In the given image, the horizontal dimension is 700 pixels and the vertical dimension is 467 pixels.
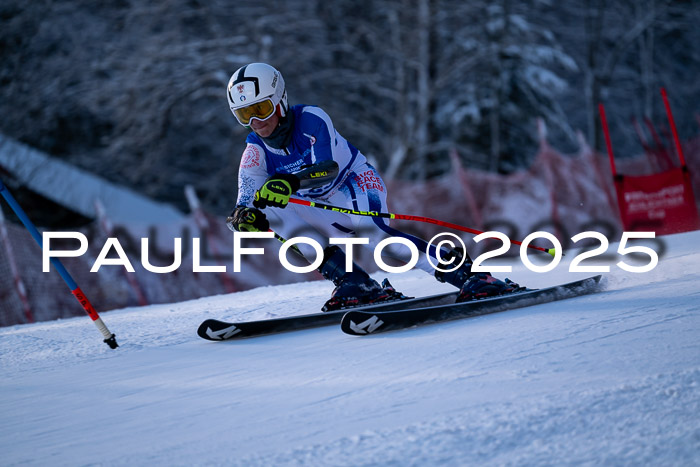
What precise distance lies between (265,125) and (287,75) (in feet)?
45.2

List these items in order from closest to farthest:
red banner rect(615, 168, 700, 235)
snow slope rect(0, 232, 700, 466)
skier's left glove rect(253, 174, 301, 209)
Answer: snow slope rect(0, 232, 700, 466), skier's left glove rect(253, 174, 301, 209), red banner rect(615, 168, 700, 235)

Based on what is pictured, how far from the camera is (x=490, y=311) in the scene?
433 cm

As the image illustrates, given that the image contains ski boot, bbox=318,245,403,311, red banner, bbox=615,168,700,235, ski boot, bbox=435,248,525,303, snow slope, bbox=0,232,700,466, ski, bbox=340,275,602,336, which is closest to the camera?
snow slope, bbox=0,232,700,466

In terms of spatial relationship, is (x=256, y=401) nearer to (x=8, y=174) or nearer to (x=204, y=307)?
(x=204, y=307)

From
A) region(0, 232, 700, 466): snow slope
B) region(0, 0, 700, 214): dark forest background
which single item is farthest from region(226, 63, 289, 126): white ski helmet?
region(0, 0, 700, 214): dark forest background

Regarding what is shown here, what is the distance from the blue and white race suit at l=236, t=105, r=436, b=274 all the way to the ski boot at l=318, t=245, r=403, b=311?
110 mm

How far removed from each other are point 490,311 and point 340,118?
14014 millimetres

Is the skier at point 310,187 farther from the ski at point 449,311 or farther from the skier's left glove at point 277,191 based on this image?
the ski at point 449,311

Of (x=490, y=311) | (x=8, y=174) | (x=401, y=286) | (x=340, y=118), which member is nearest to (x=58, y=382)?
(x=490, y=311)

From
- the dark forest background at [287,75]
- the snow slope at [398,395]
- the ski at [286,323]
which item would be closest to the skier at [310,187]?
the ski at [286,323]

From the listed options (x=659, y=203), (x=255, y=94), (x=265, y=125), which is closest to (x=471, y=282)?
(x=265, y=125)

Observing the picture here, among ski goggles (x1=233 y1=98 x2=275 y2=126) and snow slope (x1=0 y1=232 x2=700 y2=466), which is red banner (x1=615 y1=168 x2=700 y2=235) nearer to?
snow slope (x1=0 y1=232 x2=700 y2=466)

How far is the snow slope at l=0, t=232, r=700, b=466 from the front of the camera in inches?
86.3

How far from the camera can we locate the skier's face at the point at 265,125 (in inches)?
179
